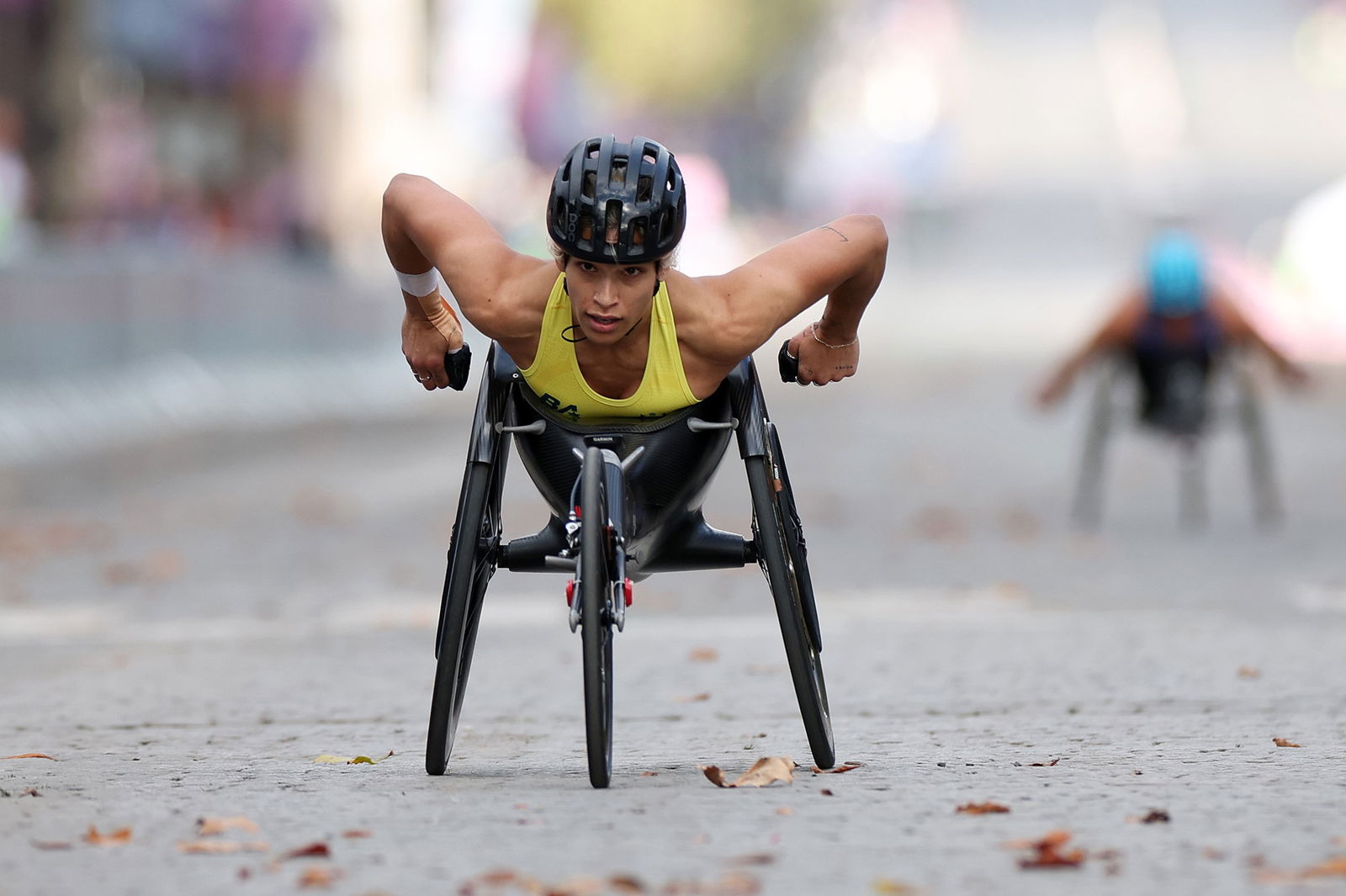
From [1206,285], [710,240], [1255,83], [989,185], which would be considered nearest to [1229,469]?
[1206,285]

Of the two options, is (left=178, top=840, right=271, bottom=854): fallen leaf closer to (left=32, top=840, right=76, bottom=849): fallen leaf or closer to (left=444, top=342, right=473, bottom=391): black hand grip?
(left=32, top=840, right=76, bottom=849): fallen leaf

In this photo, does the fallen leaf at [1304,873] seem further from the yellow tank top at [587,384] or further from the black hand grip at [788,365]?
the black hand grip at [788,365]

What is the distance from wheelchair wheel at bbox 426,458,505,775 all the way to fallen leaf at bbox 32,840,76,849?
1.01 metres

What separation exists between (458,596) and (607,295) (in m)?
0.82

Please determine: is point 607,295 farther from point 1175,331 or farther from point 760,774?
point 1175,331

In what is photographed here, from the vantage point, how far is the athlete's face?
5.66 metres

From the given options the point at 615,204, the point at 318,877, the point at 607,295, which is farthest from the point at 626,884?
the point at 615,204

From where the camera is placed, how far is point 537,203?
147 ft

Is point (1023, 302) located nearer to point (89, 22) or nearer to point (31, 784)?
point (89, 22)

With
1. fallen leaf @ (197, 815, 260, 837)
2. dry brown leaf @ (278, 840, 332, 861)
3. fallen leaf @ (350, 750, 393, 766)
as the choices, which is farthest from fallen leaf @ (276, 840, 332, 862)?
fallen leaf @ (350, 750, 393, 766)

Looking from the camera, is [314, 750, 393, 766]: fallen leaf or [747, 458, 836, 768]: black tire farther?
[314, 750, 393, 766]: fallen leaf

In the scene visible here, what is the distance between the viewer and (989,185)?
258 ft

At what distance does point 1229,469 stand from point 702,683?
37.4 ft

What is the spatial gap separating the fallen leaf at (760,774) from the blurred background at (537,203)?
6676 mm
